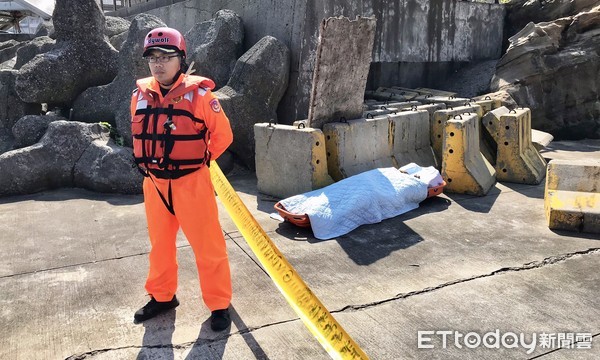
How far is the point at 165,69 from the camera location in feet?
11.2

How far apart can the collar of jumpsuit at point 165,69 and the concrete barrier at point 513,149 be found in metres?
5.64

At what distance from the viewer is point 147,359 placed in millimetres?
3189

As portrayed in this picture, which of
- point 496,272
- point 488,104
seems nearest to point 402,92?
point 488,104

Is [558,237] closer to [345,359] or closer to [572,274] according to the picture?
[572,274]

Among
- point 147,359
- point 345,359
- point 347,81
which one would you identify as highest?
point 347,81

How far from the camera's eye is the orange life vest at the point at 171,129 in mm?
3422

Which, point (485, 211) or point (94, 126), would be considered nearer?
point (485, 211)

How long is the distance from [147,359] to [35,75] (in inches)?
257

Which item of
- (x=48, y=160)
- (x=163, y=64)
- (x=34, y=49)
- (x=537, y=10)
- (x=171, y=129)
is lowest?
(x=48, y=160)

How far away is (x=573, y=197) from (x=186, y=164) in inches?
182

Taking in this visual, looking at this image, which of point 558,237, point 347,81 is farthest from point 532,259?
point 347,81

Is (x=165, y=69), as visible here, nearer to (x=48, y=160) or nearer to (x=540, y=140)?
(x=48, y=160)

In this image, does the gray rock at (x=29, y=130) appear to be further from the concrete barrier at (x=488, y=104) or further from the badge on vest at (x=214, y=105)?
the concrete barrier at (x=488, y=104)

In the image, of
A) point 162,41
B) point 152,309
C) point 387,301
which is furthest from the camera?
point 387,301
